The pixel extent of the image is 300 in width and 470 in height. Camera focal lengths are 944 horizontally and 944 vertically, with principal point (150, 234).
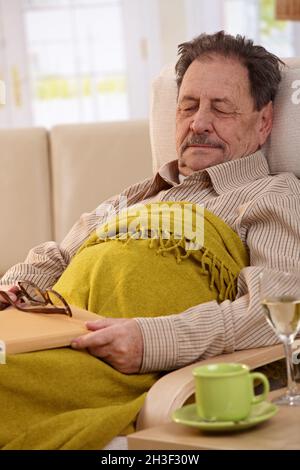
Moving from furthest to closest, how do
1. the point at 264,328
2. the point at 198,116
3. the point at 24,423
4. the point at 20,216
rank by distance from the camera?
the point at 20,216 → the point at 198,116 → the point at 264,328 → the point at 24,423

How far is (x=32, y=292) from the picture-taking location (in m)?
1.82

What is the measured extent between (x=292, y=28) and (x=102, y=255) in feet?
11.9

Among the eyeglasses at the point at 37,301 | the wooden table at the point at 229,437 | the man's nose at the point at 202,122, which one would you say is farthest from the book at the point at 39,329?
the man's nose at the point at 202,122

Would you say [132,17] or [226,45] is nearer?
[226,45]

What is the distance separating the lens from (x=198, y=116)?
2.20 m

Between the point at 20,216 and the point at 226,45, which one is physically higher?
the point at 226,45

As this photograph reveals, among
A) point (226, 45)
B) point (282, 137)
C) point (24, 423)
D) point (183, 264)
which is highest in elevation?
point (226, 45)

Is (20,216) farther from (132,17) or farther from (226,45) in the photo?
(132,17)

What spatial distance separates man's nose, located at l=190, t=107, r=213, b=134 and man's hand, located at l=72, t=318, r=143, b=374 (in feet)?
2.20

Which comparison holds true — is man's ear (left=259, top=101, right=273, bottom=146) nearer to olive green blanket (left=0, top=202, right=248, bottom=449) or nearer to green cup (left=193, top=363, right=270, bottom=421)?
olive green blanket (left=0, top=202, right=248, bottom=449)

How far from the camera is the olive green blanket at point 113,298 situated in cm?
149

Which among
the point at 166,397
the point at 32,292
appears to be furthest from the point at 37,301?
the point at 166,397

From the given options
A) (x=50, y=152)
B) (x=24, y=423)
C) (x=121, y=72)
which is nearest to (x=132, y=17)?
(x=121, y=72)

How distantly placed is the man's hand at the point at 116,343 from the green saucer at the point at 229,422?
1.00 ft
